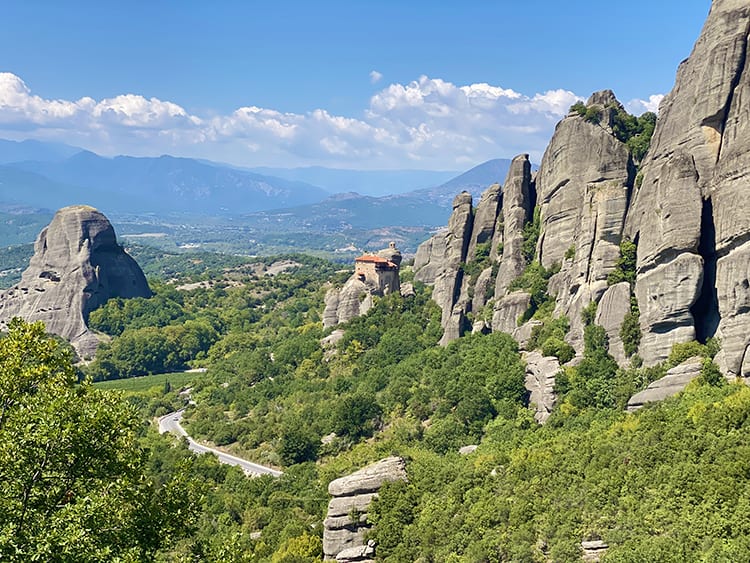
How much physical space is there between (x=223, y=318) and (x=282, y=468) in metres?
63.6

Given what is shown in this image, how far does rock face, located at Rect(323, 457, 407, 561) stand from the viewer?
35.7 m

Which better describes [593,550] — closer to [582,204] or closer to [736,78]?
[736,78]

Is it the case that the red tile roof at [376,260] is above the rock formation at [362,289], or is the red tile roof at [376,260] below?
above

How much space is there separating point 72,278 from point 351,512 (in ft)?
275

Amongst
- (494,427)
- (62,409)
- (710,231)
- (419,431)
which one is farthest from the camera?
(419,431)

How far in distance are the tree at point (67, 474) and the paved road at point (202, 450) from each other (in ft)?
119

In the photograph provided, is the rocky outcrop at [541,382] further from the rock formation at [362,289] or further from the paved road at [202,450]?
the rock formation at [362,289]

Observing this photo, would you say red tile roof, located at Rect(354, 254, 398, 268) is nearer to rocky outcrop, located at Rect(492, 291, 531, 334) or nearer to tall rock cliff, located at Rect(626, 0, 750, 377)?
rocky outcrop, located at Rect(492, 291, 531, 334)

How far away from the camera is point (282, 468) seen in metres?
55.1

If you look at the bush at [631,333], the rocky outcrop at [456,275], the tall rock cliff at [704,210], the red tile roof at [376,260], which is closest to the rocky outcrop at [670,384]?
the tall rock cliff at [704,210]

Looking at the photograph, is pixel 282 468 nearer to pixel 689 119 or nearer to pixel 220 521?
pixel 220 521

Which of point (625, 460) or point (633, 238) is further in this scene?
point (633, 238)

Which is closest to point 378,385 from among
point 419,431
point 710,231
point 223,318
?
point 419,431

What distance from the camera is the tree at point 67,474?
50.3 feet
